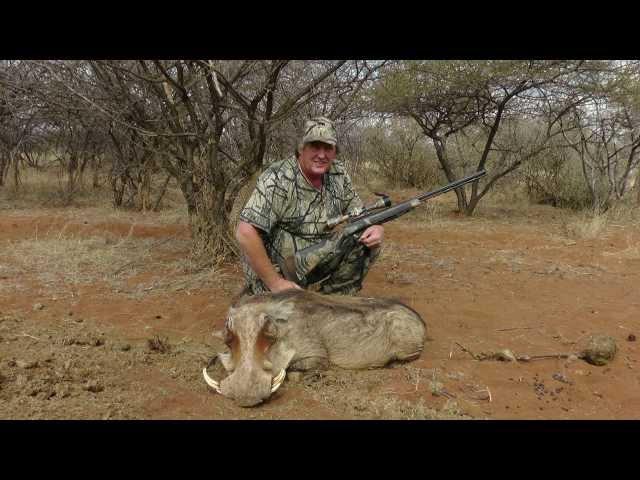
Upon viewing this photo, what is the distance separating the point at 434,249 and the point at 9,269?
5.34 m

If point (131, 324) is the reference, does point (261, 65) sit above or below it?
above

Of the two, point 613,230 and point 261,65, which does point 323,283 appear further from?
point 613,230

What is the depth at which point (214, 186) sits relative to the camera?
219 inches

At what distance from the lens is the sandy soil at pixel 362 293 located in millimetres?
2580

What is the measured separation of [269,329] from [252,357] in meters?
0.19

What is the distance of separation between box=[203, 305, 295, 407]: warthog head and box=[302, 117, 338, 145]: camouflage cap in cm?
129

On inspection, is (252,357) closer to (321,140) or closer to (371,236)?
(371,236)

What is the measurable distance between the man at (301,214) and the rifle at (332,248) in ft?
0.23

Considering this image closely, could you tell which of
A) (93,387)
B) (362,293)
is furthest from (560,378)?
(93,387)

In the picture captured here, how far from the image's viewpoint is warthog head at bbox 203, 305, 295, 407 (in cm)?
253

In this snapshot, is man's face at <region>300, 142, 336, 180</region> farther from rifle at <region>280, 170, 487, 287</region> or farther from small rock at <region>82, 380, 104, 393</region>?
small rock at <region>82, 380, 104, 393</region>

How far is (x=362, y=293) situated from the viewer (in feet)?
15.3

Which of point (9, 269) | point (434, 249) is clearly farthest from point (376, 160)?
point (9, 269)

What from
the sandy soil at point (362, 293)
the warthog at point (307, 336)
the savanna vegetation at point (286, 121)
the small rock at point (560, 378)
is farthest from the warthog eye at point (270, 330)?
the savanna vegetation at point (286, 121)
